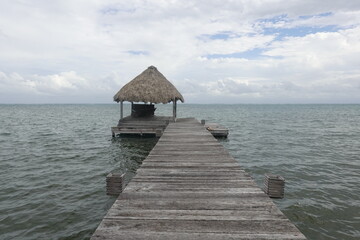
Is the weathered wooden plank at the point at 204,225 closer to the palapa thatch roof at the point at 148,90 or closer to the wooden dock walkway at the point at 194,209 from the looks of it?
the wooden dock walkway at the point at 194,209

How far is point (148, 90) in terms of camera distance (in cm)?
1822

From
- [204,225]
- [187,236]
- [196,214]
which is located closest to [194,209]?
[196,214]

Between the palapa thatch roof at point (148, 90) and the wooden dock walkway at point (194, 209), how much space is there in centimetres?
1199

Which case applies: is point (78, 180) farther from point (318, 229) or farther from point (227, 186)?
point (318, 229)

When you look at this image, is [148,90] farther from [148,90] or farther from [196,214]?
[196,214]

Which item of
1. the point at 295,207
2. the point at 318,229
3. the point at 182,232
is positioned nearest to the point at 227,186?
the point at 182,232

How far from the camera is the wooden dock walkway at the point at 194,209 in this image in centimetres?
323

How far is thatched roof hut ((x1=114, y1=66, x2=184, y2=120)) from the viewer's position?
58.6 feet

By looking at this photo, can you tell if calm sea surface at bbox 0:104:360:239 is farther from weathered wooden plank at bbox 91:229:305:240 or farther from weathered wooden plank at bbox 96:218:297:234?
weathered wooden plank at bbox 91:229:305:240

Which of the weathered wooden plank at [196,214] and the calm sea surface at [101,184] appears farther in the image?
the calm sea surface at [101,184]

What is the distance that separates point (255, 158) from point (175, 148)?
666 cm

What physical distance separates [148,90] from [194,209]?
15065 millimetres

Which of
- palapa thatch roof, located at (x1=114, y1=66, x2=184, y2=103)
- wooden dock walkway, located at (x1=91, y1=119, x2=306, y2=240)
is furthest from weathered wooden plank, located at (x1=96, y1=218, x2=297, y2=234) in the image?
palapa thatch roof, located at (x1=114, y1=66, x2=184, y2=103)

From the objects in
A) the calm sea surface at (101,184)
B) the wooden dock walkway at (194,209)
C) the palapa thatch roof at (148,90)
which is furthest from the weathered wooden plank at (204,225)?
the palapa thatch roof at (148,90)
